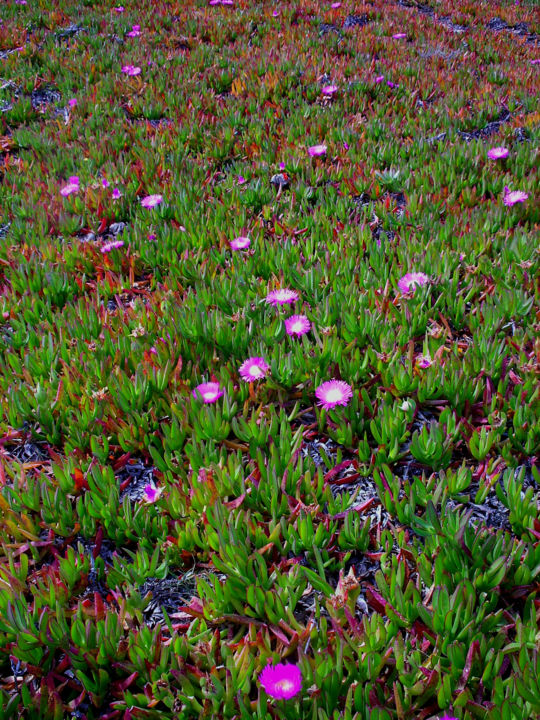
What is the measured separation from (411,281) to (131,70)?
425 cm

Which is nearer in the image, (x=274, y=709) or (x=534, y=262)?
(x=274, y=709)

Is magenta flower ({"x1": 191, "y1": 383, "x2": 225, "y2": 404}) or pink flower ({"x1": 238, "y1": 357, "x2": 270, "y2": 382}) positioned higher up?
pink flower ({"x1": 238, "y1": 357, "x2": 270, "y2": 382})

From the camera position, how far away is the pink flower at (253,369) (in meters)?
1.85

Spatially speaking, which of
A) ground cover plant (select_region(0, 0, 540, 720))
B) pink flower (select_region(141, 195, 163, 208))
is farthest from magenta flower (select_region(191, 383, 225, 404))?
pink flower (select_region(141, 195, 163, 208))

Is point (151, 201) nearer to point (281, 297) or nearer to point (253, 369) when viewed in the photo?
point (281, 297)

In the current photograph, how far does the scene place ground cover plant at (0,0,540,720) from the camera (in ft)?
3.83

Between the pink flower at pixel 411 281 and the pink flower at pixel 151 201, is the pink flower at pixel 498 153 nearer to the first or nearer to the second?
the pink flower at pixel 411 281

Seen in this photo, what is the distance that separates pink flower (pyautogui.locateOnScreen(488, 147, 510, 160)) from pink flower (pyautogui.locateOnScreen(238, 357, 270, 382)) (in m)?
2.27

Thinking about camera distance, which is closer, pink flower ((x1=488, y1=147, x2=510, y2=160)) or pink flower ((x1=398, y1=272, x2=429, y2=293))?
pink flower ((x1=398, y1=272, x2=429, y2=293))

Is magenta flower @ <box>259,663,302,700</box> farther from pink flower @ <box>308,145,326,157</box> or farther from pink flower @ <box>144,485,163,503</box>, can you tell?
pink flower @ <box>308,145,326,157</box>

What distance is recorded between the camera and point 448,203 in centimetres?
287

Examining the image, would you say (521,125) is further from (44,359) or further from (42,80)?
(42,80)

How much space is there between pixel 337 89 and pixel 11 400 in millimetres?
3930

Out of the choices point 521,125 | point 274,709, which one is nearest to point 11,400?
point 274,709
